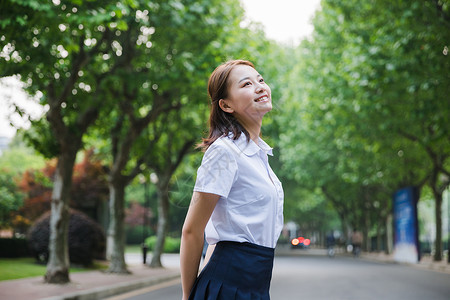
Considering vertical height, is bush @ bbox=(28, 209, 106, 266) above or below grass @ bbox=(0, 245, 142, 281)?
above

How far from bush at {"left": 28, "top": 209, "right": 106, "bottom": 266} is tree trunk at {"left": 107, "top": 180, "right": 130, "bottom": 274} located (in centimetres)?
181

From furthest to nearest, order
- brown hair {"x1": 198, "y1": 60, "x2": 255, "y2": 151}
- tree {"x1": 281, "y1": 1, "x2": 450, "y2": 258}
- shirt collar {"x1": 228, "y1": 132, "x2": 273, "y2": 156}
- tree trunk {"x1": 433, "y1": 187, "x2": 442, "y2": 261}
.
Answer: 1. tree trunk {"x1": 433, "y1": 187, "x2": 442, "y2": 261}
2. tree {"x1": 281, "y1": 1, "x2": 450, "y2": 258}
3. brown hair {"x1": 198, "y1": 60, "x2": 255, "y2": 151}
4. shirt collar {"x1": 228, "y1": 132, "x2": 273, "y2": 156}

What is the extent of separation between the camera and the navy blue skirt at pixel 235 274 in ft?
6.17

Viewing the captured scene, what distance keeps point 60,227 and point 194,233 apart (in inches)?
471

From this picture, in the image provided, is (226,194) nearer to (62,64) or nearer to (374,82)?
(62,64)

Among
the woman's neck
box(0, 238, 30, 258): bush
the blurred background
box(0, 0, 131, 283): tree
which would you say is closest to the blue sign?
the blurred background

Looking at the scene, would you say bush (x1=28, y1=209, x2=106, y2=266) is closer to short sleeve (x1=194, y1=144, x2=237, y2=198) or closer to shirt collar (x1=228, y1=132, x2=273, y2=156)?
shirt collar (x1=228, y1=132, x2=273, y2=156)

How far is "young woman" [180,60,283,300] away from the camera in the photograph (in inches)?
71.6

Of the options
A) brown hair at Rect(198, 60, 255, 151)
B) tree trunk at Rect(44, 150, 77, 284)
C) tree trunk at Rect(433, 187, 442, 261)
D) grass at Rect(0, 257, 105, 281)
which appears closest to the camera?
brown hair at Rect(198, 60, 255, 151)

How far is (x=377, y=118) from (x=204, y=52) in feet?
26.9

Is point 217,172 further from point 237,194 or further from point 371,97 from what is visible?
point 371,97

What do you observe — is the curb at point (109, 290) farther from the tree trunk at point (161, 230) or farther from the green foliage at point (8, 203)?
the green foliage at point (8, 203)

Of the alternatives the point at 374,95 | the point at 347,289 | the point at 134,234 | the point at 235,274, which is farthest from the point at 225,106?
the point at 134,234

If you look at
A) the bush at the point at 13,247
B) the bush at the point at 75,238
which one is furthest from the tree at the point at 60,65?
the bush at the point at 13,247
